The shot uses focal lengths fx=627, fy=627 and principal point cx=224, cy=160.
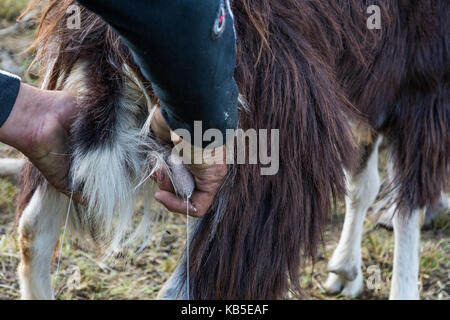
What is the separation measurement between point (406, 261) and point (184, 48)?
204 cm

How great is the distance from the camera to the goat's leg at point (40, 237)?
7.11 feet

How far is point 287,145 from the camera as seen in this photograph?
1713 millimetres

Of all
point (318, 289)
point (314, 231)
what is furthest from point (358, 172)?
point (314, 231)

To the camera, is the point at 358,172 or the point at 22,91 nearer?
the point at 22,91

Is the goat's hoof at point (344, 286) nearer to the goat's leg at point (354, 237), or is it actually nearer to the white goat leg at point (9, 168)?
the goat's leg at point (354, 237)

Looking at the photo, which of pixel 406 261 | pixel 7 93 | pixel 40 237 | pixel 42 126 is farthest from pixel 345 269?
pixel 7 93

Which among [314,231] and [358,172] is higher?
[358,172]

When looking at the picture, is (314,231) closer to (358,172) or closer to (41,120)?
(41,120)

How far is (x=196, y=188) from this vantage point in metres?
1.66

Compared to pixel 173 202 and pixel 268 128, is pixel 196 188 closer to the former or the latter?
pixel 173 202

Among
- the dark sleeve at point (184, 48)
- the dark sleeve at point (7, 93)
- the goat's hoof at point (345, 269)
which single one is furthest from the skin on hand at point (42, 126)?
the goat's hoof at point (345, 269)

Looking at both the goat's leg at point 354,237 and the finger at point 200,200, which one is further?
the goat's leg at point 354,237
